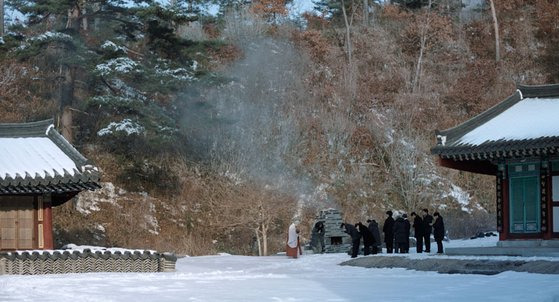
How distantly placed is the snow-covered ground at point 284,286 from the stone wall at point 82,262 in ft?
2.88

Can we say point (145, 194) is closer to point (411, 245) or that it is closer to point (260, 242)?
point (260, 242)

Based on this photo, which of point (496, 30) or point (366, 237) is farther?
point (496, 30)

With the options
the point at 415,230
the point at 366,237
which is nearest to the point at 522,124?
the point at 415,230

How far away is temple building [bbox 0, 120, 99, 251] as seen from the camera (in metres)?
24.6

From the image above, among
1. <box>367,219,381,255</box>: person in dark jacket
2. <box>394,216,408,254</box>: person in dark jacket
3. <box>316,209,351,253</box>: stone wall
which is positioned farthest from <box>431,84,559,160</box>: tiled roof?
<box>316,209,351,253</box>: stone wall

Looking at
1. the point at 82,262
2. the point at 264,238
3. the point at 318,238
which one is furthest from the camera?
the point at 264,238

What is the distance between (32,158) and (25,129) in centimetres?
238

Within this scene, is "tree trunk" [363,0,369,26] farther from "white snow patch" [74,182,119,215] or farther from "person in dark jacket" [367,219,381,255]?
"person in dark jacket" [367,219,381,255]

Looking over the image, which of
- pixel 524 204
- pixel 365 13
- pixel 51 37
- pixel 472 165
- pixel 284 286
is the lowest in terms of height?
pixel 284 286

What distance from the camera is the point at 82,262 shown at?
24.6 m

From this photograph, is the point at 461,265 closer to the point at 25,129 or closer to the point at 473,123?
the point at 473,123

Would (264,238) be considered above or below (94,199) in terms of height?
below

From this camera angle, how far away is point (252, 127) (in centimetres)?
4269

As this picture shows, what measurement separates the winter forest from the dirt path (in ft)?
38.0
